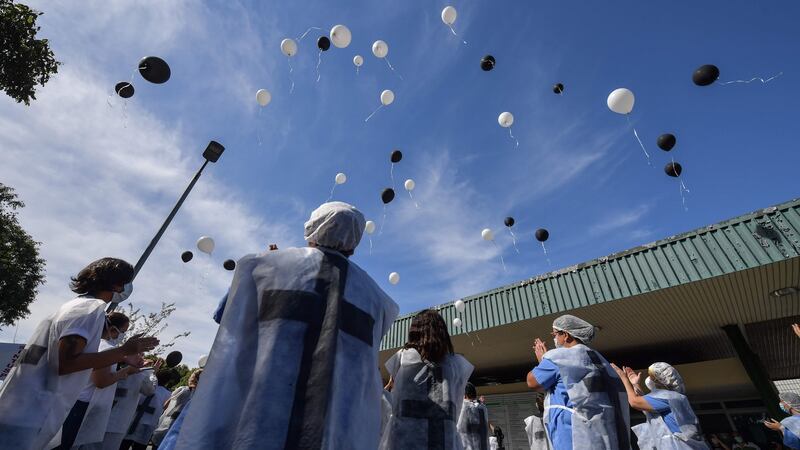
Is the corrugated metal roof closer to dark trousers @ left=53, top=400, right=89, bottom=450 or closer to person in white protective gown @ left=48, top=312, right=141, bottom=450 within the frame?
person in white protective gown @ left=48, top=312, right=141, bottom=450

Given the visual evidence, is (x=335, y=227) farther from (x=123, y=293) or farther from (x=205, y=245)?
(x=205, y=245)

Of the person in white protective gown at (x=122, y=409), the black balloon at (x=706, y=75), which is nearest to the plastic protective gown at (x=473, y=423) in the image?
the person in white protective gown at (x=122, y=409)

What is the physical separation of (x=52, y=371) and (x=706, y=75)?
334 inches

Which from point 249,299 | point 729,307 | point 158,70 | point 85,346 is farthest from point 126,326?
point 729,307

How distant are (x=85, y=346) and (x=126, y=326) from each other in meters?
1.31

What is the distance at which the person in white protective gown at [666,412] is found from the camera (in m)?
3.67

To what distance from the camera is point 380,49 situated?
26.0ft

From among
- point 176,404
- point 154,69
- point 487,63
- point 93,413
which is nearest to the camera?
point 93,413

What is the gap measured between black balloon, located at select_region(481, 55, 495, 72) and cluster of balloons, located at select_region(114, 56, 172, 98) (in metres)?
5.69

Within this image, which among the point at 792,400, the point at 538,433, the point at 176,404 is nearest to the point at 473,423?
the point at 538,433

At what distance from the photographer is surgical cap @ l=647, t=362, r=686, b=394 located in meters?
3.99

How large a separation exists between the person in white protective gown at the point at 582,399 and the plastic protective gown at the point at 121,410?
421cm

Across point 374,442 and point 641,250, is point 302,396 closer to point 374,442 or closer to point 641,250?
point 374,442

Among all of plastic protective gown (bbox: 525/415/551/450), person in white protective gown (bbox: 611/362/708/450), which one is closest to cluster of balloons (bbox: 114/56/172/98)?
person in white protective gown (bbox: 611/362/708/450)
